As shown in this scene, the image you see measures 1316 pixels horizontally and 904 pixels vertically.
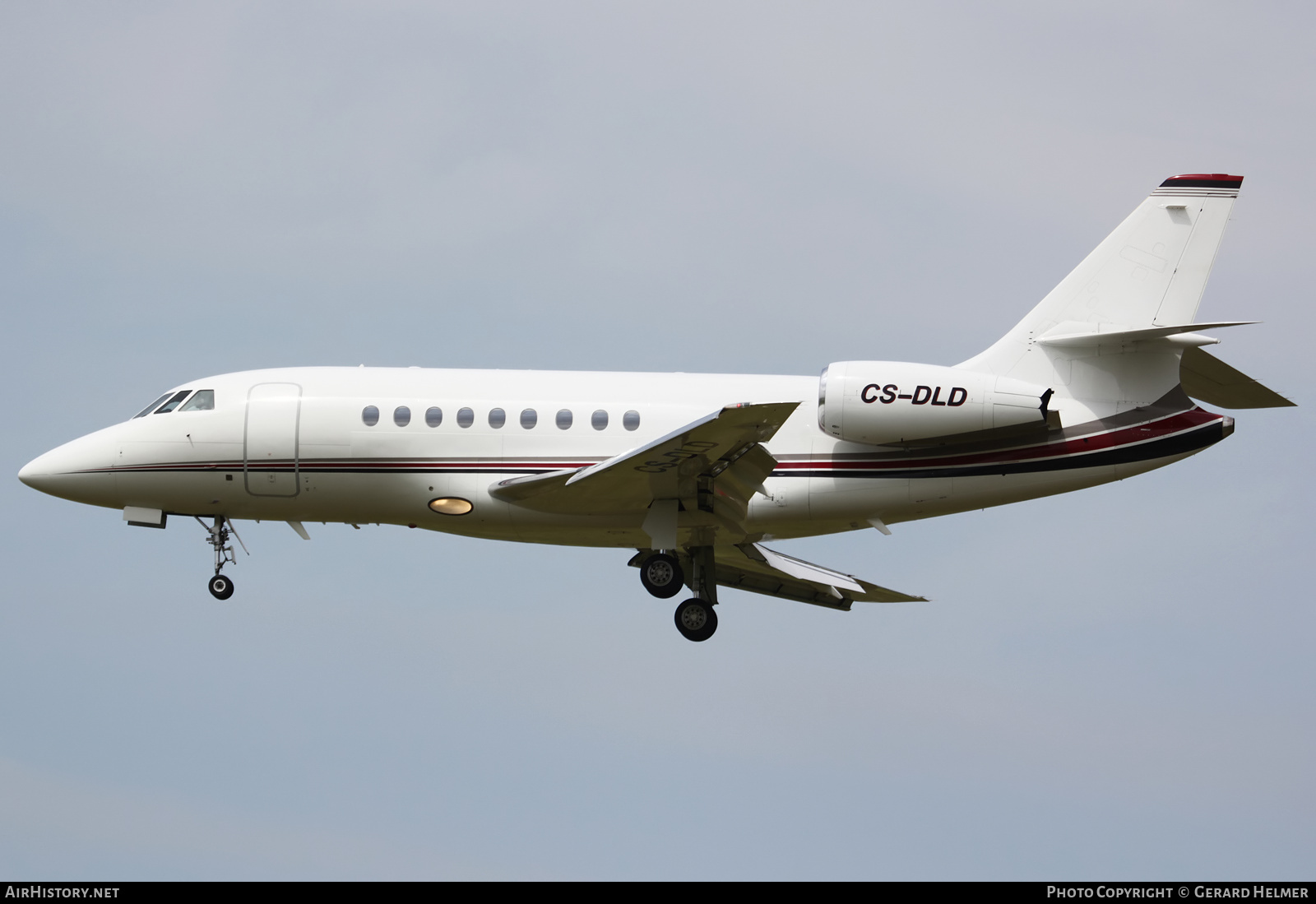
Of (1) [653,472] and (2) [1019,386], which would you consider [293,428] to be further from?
(2) [1019,386]

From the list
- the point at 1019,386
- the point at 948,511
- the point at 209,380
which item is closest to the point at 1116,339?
the point at 1019,386

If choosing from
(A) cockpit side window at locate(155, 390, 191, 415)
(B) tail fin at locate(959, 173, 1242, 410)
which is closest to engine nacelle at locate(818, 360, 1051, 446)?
(B) tail fin at locate(959, 173, 1242, 410)

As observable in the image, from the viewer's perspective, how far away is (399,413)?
22.6 meters

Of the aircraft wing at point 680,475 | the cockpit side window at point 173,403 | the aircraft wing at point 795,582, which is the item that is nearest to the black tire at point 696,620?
the aircraft wing at point 680,475

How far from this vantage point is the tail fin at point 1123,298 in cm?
2231

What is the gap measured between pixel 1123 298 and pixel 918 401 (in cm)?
422

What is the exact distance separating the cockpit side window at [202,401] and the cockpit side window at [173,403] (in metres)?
0.15

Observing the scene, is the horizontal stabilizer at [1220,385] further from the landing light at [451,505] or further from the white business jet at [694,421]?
the landing light at [451,505]

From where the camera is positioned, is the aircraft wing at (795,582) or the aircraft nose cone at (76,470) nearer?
the aircraft nose cone at (76,470)

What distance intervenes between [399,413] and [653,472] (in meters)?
4.29

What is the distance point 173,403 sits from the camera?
925 inches

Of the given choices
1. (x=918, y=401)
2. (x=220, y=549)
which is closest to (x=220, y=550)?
(x=220, y=549)

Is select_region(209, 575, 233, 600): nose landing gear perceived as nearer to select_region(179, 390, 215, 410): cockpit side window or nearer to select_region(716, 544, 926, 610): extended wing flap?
select_region(179, 390, 215, 410): cockpit side window

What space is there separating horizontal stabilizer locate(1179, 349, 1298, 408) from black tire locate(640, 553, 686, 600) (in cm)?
825
